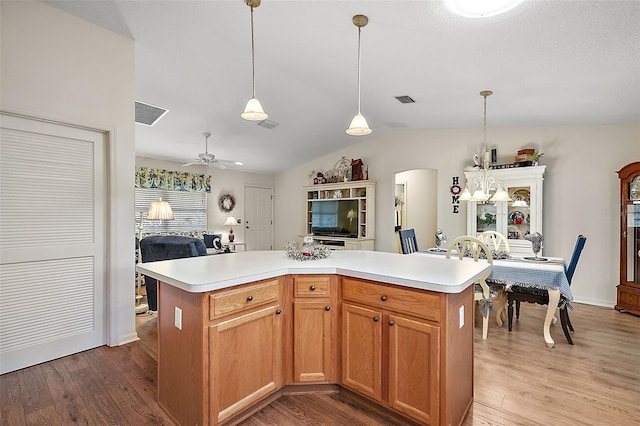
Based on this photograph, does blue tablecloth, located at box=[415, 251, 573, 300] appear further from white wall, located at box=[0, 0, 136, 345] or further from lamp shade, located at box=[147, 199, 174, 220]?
lamp shade, located at box=[147, 199, 174, 220]

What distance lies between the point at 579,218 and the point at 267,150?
517 cm

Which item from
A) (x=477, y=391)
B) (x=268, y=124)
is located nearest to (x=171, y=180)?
(x=268, y=124)

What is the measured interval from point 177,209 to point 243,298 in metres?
5.38

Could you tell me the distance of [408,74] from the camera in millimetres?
3234

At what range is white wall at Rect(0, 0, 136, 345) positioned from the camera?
2443mm

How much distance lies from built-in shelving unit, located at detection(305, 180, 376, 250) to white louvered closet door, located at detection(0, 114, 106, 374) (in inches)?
170

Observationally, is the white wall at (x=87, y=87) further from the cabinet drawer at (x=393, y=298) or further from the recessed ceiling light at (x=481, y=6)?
the recessed ceiling light at (x=481, y=6)

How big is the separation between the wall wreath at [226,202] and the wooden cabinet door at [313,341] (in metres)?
5.67

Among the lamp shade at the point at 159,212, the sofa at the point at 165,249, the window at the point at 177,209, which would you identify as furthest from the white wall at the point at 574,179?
the window at the point at 177,209

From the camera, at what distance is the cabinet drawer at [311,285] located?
206 centimetres

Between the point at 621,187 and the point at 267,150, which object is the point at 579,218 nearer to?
the point at 621,187

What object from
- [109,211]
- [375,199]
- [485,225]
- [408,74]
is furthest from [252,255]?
[375,199]

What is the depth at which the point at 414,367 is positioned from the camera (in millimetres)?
1733

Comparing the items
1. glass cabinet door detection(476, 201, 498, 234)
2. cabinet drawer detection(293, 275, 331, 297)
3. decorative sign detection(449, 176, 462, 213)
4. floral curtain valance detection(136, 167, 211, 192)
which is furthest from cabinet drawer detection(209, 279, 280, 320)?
floral curtain valance detection(136, 167, 211, 192)
